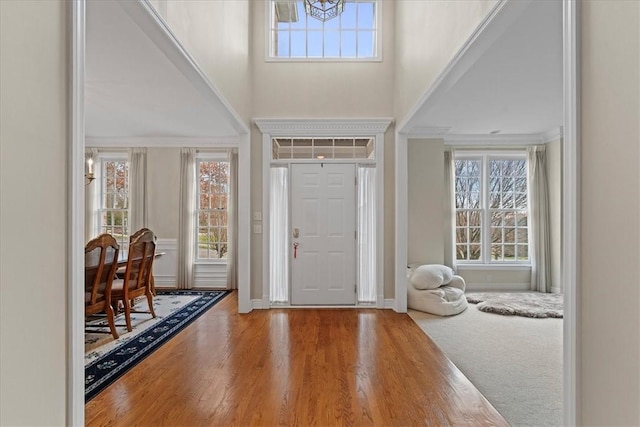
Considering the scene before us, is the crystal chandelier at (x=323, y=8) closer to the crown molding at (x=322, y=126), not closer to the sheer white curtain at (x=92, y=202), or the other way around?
the crown molding at (x=322, y=126)

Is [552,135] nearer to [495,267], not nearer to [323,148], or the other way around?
[495,267]

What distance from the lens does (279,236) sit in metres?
5.61

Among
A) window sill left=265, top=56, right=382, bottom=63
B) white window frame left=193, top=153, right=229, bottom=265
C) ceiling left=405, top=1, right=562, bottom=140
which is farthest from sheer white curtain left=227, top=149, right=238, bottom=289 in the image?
ceiling left=405, top=1, right=562, bottom=140

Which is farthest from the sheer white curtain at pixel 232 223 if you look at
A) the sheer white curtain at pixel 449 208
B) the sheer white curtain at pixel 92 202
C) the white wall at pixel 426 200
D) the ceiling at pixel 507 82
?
the sheer white curtain at pixel 449 208

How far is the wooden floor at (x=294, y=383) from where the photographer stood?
2.45 meters

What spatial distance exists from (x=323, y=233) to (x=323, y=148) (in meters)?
1.22

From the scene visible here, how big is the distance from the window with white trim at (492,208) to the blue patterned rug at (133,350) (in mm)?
4690

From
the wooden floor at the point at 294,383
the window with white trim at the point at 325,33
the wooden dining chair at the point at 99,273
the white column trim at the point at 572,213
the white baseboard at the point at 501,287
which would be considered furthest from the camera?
the white baseboard at the point at 501,287

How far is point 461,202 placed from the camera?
718cm

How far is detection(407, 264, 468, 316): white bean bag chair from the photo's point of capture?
522 cm

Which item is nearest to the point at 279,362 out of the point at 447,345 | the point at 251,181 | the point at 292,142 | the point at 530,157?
the point at 447,345

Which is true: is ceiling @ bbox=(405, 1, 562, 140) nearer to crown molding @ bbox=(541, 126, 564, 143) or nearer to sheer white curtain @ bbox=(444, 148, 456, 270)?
crown molding @ bbox=(541, 126, 564, 143)

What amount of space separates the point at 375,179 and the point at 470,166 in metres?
2.69
